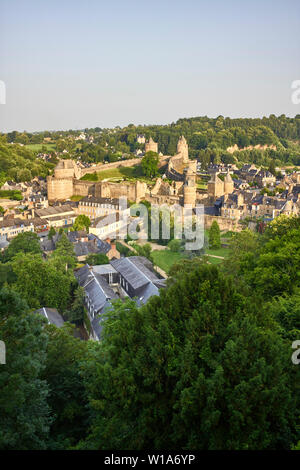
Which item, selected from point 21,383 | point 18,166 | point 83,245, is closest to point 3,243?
point 83,245

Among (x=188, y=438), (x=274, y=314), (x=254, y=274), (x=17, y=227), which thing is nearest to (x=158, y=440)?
(x=188, y=438)

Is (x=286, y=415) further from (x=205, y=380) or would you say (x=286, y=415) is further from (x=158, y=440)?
(x=158, y=440)

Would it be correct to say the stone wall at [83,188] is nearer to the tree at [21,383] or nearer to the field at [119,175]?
the field at [119,175]

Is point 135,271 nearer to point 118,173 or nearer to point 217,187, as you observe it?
point 217,187

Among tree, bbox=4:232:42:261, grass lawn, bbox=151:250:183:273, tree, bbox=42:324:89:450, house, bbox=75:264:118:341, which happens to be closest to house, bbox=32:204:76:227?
tree, bbox=4:232:42:261

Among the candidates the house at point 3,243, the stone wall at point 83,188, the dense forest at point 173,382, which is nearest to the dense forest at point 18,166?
the stone wall at point 83,188
